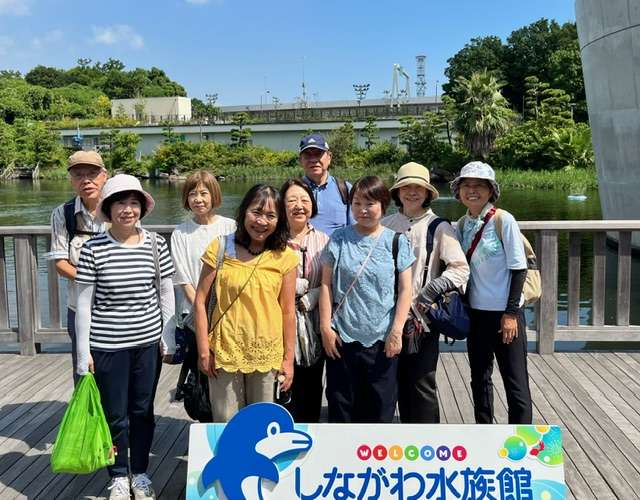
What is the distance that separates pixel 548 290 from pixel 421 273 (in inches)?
87.4

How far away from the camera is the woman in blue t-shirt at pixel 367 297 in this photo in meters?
2.70

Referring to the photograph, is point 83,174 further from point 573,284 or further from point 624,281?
point 624,281

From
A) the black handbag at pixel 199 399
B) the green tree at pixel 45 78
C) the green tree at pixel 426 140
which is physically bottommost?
the black handbag at pixel 199 399

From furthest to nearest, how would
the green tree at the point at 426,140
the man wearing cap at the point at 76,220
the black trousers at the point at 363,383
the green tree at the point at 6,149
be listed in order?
the green tree at the point at 6,149, the green tree at the point at 426,140, the man wearing cap at the point at 76,220, the black trousers at the point at 363,383

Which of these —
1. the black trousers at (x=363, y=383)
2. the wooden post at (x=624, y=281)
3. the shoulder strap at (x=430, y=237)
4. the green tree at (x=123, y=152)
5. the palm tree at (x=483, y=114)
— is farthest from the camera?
the green tree at (x=123, y=152)

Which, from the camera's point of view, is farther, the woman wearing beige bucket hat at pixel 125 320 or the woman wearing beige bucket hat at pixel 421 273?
the woman wearing beige bucket hat at pixel 421 273

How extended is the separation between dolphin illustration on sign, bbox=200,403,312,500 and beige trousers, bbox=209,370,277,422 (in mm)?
196

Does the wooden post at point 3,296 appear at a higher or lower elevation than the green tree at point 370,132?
lower

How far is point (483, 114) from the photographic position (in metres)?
43.0

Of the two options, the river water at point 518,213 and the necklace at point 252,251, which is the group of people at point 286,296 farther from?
the river water at point 518,213

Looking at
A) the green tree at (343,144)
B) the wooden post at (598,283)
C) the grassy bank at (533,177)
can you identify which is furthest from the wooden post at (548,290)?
the green tree at (343,144)

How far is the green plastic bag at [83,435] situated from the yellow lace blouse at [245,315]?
21.6 inches

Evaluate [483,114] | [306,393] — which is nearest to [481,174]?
[306,393]

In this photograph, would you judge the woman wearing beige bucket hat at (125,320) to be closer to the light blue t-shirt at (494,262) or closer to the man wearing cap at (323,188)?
the man wearing cap at (323,188)
